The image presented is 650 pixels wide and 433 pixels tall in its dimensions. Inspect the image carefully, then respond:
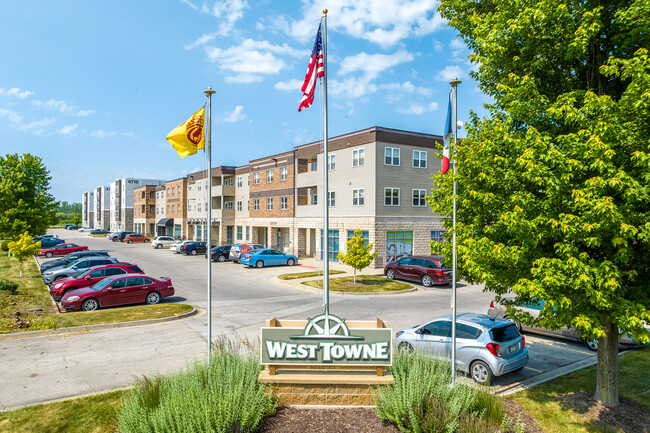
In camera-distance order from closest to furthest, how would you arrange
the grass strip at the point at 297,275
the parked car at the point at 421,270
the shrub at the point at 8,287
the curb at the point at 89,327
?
the curb at the point at 89,327 < the shrub at the point at 8,287 < the parked car at the point at 421,270 < the grass strip at the point at 297,275

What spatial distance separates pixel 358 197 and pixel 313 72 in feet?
77.7

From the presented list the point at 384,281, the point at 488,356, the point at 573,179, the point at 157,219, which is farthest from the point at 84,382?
the point at 157,219

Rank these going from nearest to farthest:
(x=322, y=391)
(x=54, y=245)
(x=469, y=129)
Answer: (x=322, y=391), (x=469, y=129), (x=54, y=245)

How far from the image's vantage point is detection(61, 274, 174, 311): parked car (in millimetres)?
17594

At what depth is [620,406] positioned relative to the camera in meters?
8.80

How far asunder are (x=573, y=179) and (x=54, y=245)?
52.1 metres

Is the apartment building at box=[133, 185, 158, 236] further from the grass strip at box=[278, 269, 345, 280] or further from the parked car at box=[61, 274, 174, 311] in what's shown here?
the parked car at box=[61, 274, 174, 311]

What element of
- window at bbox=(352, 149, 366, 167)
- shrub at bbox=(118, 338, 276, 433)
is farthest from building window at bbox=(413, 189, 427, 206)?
shrub at bbox=(118, 338, 276, 433)

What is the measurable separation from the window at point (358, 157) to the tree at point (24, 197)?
28.6m

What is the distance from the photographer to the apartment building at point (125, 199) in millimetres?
98125

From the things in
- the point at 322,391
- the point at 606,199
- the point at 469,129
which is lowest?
the point at 322,391

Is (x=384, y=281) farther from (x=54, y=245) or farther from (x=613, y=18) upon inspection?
(x=54, y=245)

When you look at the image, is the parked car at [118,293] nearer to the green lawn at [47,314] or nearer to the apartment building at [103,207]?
the green lawn at [47,314]

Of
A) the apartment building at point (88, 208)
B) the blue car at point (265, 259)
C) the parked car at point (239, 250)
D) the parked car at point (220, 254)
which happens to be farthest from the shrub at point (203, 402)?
the apartment building at point (88, 208)
